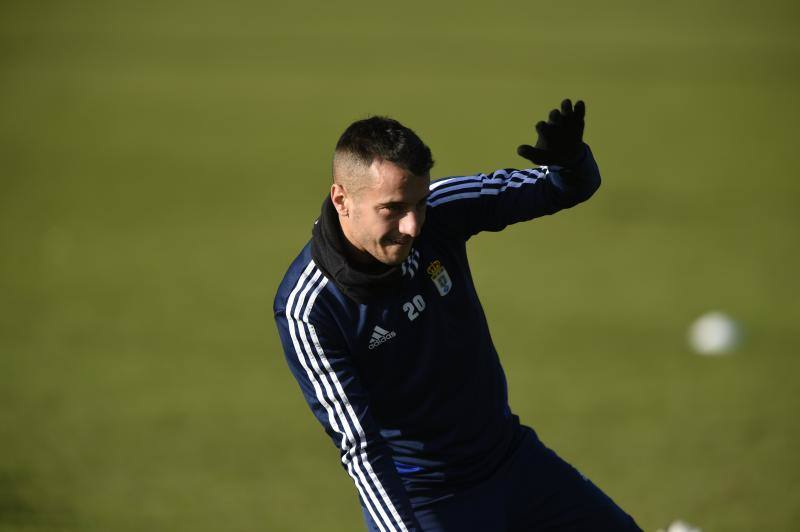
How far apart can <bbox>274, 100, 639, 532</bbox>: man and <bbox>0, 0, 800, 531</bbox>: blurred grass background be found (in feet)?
6.75

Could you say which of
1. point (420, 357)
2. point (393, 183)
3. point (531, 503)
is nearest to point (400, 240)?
point (393, 183)

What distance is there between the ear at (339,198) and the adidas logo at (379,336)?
1.30 feet

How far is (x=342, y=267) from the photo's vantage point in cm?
336

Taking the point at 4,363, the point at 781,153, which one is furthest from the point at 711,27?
the point at 4,363

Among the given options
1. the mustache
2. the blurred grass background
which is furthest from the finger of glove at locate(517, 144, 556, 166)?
the blurred grass background

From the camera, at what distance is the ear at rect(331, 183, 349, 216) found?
132 inches

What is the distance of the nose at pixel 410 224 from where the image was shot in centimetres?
323

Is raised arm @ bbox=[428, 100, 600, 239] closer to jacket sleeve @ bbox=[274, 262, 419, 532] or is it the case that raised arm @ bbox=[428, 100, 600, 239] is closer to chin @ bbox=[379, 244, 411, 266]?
chin @ bbox=[379, 244, 411, 266]

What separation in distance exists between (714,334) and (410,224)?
5202 millimetres

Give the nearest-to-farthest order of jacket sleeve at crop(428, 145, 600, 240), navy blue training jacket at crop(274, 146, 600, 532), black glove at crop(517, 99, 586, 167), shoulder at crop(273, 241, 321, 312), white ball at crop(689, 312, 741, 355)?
navy blue training jacket at crop(274, 146, 600, 532), shoulder at crop(273, 241, 321, 312), black glove at crop(517, 99, 586, 167), jacket sleeve at crop(428, 145, 600, 240), white ball at crop(689, 312, 741, 355)

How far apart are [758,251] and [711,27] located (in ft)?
28.2

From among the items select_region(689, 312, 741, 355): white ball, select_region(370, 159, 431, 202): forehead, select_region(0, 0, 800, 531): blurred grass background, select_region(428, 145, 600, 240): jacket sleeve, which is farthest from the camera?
select_region(689, 312, 741, 355): white ball

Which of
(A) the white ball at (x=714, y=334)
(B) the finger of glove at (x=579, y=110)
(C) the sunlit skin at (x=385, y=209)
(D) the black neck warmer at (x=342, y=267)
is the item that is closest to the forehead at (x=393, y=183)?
(C) the sunlit skin at (x=385, y=209)

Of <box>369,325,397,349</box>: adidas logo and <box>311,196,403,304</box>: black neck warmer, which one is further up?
<box>311,196,403,304</box>: black neck warmer
